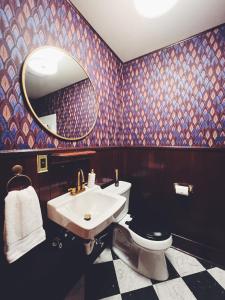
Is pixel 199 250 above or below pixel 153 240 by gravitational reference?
below

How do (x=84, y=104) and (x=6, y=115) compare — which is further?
(x=84, y=104)

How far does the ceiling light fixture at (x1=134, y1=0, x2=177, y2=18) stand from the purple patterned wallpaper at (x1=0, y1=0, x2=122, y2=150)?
0.60 metres

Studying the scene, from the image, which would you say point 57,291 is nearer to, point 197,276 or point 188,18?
point 197,276

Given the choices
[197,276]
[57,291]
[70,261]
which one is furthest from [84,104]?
[197,276]

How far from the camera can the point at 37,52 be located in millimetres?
1128

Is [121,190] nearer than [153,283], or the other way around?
[153,283]

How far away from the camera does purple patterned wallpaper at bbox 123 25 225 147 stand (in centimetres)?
167

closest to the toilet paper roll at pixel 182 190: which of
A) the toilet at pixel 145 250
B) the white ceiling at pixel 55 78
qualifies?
the toilet at pixel 145 250

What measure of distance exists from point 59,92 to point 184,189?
173 centimetres

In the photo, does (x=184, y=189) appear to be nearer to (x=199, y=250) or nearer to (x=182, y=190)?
(x=182, y=190)

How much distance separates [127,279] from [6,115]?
1.81m

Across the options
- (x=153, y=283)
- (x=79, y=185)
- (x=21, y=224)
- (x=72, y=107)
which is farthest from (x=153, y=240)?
(x=72, y=107)

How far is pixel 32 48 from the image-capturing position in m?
1.10

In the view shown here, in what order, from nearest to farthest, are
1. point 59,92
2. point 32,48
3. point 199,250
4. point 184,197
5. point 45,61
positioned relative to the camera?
point 32,48, point 45,61, point 59,92, point 199,250, point 184,197
